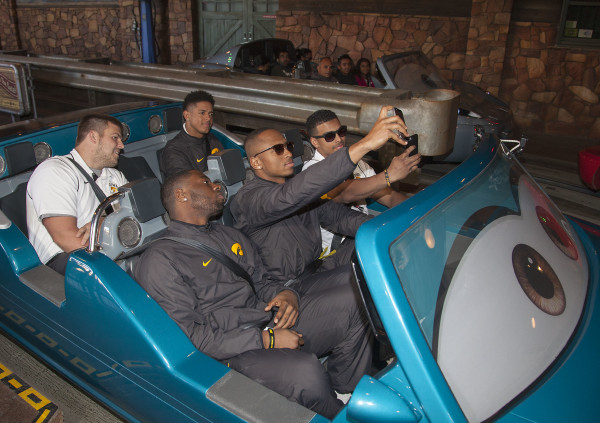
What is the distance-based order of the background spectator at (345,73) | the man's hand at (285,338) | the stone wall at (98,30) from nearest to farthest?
the man's hand at (285,338) < the background spectator at (345,73) < the stone wall at (98,30)

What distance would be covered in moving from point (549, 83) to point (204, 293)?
845 centimetres

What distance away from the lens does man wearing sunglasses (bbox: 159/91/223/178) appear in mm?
3158

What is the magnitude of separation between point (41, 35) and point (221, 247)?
17.2 metres

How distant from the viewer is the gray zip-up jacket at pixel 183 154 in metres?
3.13

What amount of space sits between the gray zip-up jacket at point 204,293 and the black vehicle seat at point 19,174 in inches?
39.2

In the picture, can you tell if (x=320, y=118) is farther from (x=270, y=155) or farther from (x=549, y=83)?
(x=549, y=83)

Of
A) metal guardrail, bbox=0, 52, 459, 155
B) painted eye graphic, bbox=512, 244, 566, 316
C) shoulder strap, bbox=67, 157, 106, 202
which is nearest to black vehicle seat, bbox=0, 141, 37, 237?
shoulder strap, bbox=67, 157, 106, 202

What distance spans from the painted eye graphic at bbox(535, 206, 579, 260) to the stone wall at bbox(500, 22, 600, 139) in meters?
7.45

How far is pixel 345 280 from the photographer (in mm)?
2346

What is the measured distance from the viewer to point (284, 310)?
210 centimetres

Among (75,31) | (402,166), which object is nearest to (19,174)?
(402,166)

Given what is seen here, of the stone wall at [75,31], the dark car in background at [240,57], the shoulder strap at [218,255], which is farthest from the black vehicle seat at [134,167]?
the stone wall at [75,31]

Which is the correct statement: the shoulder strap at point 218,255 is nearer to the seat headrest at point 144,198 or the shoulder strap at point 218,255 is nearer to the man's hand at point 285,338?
Result: the seat headrest at point 144,198

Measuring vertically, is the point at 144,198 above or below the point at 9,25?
below
